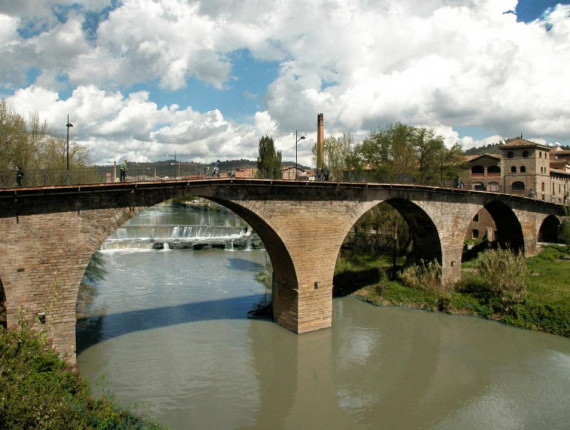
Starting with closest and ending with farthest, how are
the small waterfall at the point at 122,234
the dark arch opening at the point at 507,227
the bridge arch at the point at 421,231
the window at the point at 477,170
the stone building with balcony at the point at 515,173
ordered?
1. the bridge arch at the point at 421,231
2. the dark arch opening at the point at 507,227
3. the stone building with balcony at the point at 515,173
4. the small waterfall at the point at 122,234
5. the window at the point at 477,170

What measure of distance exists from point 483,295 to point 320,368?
1197 centimetres

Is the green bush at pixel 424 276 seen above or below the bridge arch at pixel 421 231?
below

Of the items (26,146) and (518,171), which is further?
(518,171)

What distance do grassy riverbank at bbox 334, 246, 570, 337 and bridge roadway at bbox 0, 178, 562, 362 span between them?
2007 millimetres

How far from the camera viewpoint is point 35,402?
26.7 ft

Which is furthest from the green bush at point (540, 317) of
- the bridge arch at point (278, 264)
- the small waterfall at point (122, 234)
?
the small waterfall at point (122, 234)

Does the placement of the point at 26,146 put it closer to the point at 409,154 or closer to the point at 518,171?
the point at 409,154

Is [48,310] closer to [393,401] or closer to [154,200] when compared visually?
[154,200]

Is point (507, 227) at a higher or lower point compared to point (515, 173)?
lower

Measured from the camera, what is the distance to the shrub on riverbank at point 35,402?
7.83 m

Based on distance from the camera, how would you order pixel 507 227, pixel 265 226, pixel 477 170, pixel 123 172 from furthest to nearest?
pixel 477 170, pixel 507 227, pixel 265 226, pixel 123 172

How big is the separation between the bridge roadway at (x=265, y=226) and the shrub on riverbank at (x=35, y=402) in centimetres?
254

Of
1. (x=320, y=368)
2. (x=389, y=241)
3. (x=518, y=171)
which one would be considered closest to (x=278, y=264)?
(x=320, y=368)

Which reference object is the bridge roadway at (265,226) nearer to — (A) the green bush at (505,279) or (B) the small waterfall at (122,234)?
(A) the green bush at (505,279)
